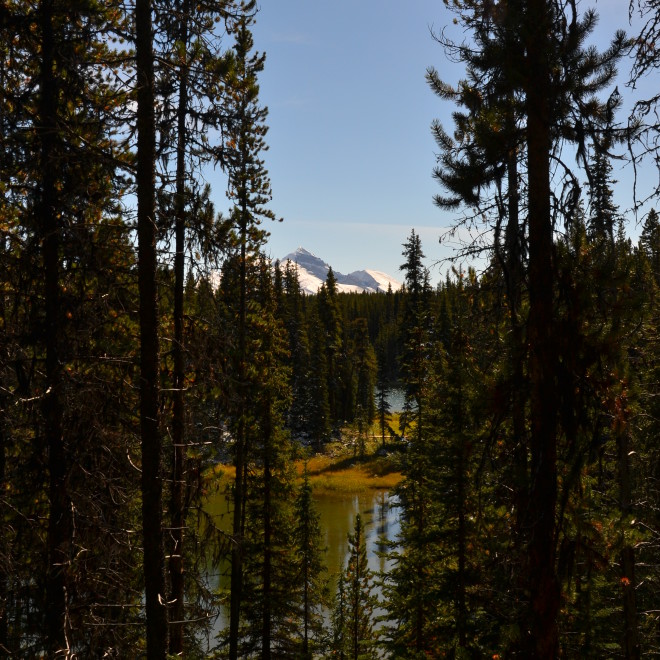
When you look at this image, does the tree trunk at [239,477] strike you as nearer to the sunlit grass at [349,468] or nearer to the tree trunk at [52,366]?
the tree trunk at [52,366]

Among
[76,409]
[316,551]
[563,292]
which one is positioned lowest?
[316,551]

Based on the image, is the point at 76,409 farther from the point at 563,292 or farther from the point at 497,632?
the point at 497,632

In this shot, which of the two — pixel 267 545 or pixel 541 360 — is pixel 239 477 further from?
pixel 541 360

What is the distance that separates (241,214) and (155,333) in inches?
515

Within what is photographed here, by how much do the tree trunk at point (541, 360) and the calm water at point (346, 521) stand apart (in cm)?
2276

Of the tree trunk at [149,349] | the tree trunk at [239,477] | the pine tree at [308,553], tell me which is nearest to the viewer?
the tree trunk at [149,349]

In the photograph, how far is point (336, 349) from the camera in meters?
75.4

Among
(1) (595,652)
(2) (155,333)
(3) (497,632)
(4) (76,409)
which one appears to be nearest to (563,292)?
(2) (155,333)

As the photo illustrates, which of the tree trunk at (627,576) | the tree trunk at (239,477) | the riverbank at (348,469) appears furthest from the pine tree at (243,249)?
the riverbank at (348,469)

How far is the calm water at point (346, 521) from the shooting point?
32.9 meters

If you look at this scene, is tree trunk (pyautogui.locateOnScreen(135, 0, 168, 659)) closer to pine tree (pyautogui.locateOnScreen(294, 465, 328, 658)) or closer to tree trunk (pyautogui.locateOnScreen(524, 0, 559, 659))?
tree trunk (pyautogui.locateOnScreen(524, 0, 559, 659))

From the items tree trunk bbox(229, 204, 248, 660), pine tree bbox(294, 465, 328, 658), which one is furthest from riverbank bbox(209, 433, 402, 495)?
tree trunk bbox(229, 204, 248, 660)

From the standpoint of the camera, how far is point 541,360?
694cm

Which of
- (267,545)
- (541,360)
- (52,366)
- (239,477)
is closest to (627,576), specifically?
(541,360)
